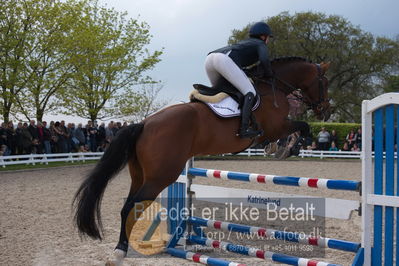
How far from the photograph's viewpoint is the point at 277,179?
4.03 metres

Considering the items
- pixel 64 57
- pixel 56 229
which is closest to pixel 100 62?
pixel 64 57

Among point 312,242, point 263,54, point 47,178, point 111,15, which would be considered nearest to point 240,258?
point 312,242

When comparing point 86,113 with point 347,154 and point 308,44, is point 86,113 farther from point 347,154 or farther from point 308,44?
point 308,44

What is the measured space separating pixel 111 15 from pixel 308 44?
17.1 meters

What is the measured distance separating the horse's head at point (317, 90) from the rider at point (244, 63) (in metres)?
0.60

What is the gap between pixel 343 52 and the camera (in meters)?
35.4

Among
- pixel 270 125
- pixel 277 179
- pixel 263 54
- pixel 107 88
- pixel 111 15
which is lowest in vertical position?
pixel 277 179

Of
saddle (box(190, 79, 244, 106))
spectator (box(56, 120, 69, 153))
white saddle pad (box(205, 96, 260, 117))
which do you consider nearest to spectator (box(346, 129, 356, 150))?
spectator (box(56, 120, 69, 153))

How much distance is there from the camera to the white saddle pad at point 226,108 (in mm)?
4113

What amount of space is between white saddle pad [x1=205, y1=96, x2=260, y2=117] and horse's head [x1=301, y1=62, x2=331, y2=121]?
1.07 metres

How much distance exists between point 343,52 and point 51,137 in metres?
26.1

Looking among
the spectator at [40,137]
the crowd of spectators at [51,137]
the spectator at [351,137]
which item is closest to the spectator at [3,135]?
the crowd of spectators at [51,137]

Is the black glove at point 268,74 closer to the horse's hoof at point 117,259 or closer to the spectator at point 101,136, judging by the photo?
the horse's hoof at point 117,259

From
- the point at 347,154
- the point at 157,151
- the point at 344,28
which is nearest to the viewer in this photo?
the point at 157,151
